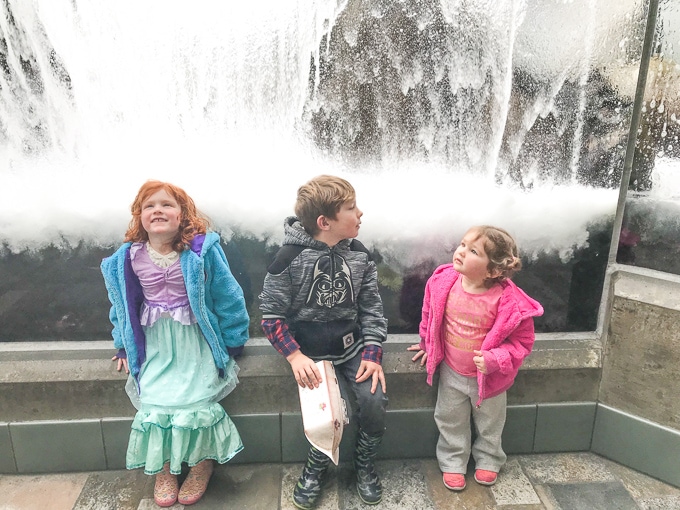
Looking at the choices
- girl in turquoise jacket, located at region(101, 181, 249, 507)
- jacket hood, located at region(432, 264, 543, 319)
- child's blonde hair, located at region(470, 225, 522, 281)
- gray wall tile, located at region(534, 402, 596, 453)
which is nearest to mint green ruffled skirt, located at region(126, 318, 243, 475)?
girl in turquoise jacket, located at region(101, 181, 249, 507)

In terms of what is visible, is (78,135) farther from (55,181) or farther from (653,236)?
(653,236)

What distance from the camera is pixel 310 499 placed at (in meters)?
2.35

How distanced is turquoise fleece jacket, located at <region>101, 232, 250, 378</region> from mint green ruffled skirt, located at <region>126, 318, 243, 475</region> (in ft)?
0.21

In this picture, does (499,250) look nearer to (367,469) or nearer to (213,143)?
(367,469)

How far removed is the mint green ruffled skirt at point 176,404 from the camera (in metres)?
2.22

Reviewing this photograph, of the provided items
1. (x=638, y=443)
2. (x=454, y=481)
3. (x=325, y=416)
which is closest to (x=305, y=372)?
(x=325, y=416)

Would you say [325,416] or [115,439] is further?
[115,439]

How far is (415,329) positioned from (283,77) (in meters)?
Result: 1.47

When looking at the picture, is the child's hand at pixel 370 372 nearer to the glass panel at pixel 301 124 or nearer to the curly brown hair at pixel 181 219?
the glass panel at pixel 301 124

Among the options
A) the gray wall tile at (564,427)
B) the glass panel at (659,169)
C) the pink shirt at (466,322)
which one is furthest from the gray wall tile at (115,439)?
the glass panel at (659,169)

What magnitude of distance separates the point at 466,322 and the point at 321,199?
85 centimetres

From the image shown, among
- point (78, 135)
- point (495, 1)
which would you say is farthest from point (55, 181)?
point (495, 1)

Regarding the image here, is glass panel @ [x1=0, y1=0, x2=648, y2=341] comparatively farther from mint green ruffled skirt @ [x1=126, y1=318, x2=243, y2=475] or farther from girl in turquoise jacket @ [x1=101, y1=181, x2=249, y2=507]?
mint green ruffled skirt @ [x1=126, y1=318, x2=243, y2=475]

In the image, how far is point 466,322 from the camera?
7.57 ft
